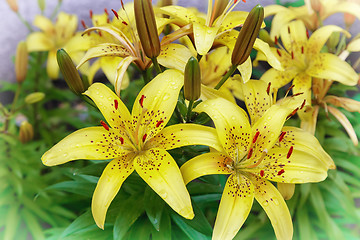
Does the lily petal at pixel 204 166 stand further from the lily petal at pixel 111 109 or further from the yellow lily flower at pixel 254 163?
the lily petal at pixel 111 109

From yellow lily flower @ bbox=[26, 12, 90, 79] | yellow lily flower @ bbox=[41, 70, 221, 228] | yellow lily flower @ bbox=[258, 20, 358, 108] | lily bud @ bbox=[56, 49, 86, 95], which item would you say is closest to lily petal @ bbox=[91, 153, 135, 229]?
yellow lily flower @ bbox=[41, 70, 221, 228]

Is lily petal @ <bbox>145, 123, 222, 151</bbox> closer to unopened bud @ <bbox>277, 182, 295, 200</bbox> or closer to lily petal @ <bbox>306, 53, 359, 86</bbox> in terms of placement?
unopened bud @ <bbox>277, 182, 295, 200</bbox>

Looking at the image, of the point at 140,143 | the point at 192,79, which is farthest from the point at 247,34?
the point at 140,143

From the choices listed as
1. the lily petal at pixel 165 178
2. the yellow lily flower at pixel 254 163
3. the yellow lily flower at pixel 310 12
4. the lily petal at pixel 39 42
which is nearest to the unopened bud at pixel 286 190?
the yellow lily flower at pixel 254 163

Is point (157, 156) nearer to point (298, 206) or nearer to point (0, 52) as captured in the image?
point (298, 206)

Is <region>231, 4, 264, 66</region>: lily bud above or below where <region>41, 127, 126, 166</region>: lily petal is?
above

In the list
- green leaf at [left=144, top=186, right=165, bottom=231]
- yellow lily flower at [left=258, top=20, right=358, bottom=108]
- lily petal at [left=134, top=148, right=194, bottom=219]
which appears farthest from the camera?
yellow lily flower at [left=258, top=20, right=358, bottom=108]
